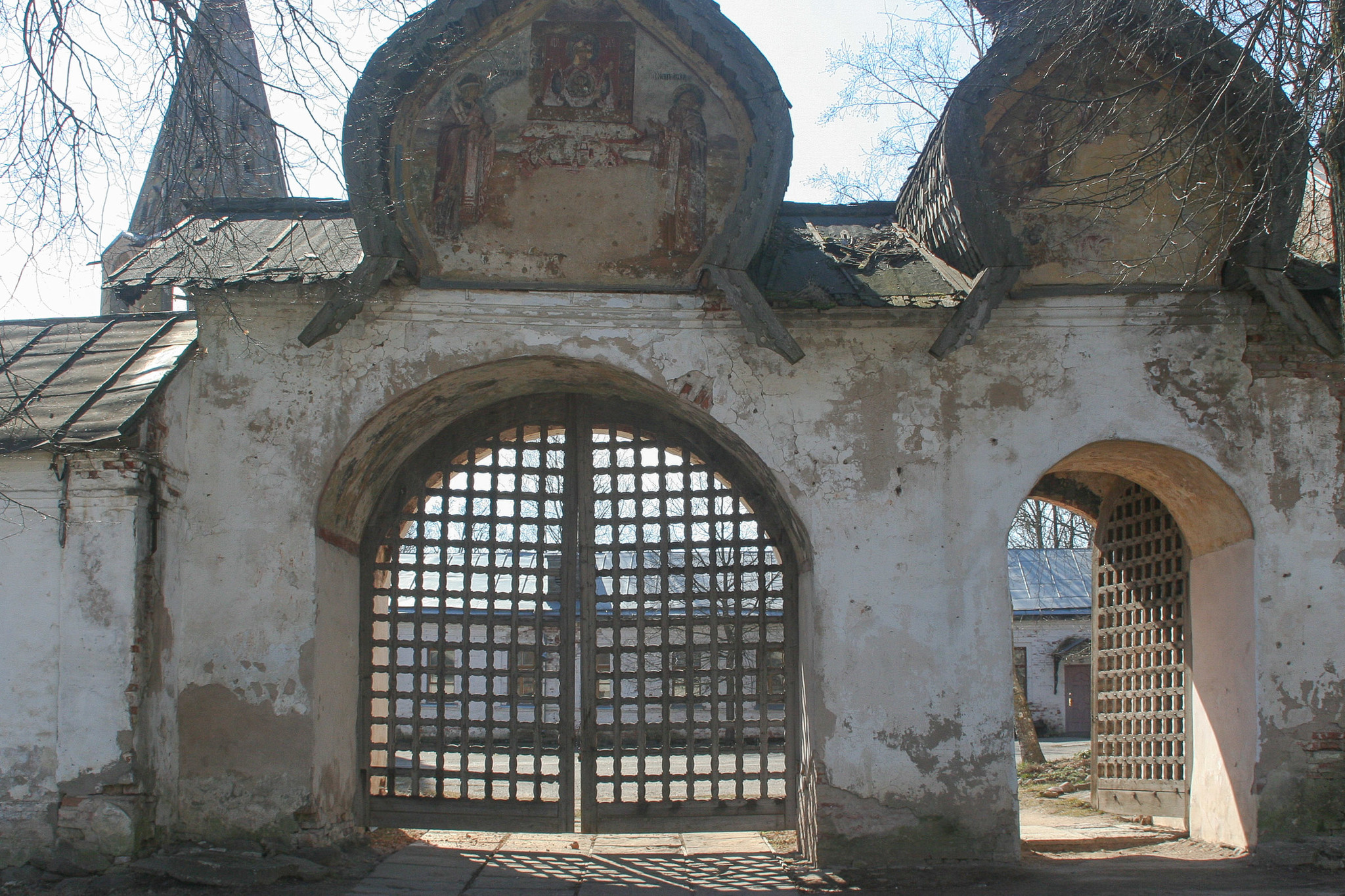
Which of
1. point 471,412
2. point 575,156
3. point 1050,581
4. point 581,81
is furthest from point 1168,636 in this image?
point 1050,581

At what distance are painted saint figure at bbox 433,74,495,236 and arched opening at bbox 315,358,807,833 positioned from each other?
966 mm

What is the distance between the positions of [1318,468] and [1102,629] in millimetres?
2464

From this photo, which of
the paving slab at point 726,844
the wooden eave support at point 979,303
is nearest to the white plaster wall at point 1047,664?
the paving slab at point 726,844

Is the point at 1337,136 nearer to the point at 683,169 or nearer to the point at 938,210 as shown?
the point at 938,210

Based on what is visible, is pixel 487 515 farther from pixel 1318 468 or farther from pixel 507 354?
pixel 1318 468

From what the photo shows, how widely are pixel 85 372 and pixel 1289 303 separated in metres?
7.17

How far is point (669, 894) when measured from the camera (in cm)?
588

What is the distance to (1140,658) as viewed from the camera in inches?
316

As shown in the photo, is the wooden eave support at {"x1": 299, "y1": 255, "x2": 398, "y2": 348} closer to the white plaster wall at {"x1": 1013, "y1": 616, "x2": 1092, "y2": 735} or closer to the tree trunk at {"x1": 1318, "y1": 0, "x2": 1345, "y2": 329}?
the tree trunk at {"x1": 1318, "y1": 0, "x2": 1345, "y2": 329}

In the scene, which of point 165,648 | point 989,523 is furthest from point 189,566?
point 989,523

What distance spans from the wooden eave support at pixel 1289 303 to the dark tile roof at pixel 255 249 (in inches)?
211

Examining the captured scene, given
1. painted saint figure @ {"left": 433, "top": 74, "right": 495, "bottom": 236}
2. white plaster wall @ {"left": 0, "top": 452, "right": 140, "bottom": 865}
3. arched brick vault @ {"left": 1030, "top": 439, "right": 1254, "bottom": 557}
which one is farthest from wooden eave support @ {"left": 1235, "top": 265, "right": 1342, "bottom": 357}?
white plaster wall @ {"left": 0, "top": 452, "right": 140, "bottom": 865}

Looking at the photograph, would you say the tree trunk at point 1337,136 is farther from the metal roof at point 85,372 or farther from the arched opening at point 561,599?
the metal roof at point 85,372

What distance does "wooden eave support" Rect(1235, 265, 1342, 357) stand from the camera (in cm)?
637
